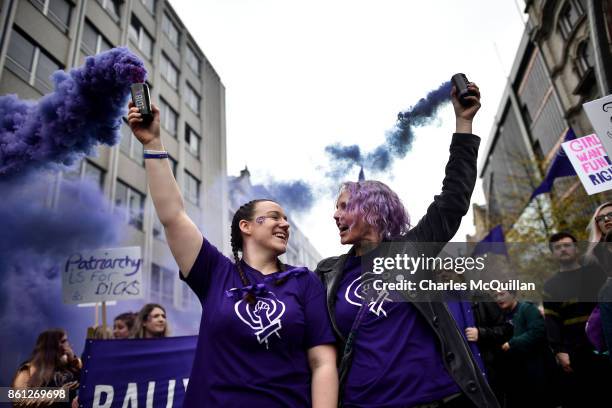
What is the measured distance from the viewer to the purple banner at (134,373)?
3.22 metres

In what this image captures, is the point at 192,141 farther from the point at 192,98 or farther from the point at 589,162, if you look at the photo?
the point at 589,162

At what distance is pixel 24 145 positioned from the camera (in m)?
7.43

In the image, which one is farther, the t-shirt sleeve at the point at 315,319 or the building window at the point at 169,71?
the building window at the point at 169,71

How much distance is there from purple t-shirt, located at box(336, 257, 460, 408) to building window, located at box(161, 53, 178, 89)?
17.7 metres

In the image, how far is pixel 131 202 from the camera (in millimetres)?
14562

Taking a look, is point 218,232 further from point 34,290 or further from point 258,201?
point 258,201

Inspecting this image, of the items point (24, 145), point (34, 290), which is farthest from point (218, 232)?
point (24, 145)

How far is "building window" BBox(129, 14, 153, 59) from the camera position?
Result: 15811 millimetres

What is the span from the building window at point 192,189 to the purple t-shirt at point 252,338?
16.5 metres

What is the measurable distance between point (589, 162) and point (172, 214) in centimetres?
449

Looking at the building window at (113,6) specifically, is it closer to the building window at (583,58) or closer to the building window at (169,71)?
the building window at (169,71)

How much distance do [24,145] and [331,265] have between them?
7113 mm

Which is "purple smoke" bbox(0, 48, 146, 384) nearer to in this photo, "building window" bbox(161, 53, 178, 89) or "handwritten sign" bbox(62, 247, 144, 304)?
"handwritten sign" bbox(62, 247, 144, 304)

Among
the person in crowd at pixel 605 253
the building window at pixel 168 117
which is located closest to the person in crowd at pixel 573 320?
the person in crowd at pixel 605 253
